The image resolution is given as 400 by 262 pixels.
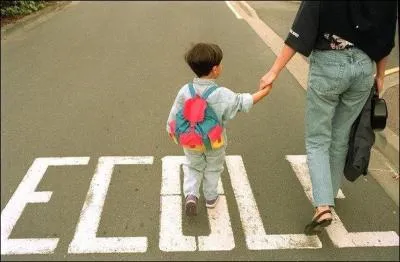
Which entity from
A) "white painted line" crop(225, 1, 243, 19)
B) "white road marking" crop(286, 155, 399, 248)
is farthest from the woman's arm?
"white painted line" crop(225, 1, 243, 19)

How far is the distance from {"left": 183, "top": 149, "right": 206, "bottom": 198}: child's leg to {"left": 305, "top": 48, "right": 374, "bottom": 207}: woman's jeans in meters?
0.78

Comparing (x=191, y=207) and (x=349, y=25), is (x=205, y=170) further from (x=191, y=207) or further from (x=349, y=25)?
(x=349, y=25)

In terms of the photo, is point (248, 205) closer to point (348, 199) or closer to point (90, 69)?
point (348, 199)

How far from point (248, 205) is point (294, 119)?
2.09 m

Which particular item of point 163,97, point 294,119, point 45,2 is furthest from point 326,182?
point 45,2

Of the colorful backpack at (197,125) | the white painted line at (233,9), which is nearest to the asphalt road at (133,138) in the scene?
the colorful backpack at (197,125)

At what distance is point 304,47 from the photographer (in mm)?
3012

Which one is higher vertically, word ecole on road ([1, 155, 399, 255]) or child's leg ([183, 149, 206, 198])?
child's leg ([183, 149, 206, 198])

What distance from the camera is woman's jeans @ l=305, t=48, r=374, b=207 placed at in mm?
3012

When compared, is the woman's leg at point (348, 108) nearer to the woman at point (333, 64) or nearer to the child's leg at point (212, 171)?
the woman at point (333, 64)

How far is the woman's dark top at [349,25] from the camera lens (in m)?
2.87

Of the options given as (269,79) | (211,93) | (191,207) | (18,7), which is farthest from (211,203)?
(18,7)

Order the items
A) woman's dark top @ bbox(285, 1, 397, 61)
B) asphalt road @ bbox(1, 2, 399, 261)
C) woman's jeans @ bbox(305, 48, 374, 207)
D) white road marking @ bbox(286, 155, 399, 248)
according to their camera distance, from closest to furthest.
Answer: woman's dark top @ bbox(285, 1, 397, 61) < woman's jeans @ bbox(305, 48, 374, 207) < white road marking @ bbox(286, 155, 399, 248) < asphalt road @ bbox(1, 2, 399, 261)

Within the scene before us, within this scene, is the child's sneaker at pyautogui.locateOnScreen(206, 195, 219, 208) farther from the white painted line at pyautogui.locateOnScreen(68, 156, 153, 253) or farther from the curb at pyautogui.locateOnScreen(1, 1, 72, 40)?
the curb at pyautogui.locateOnScreen(1, 1, 72, 40)
